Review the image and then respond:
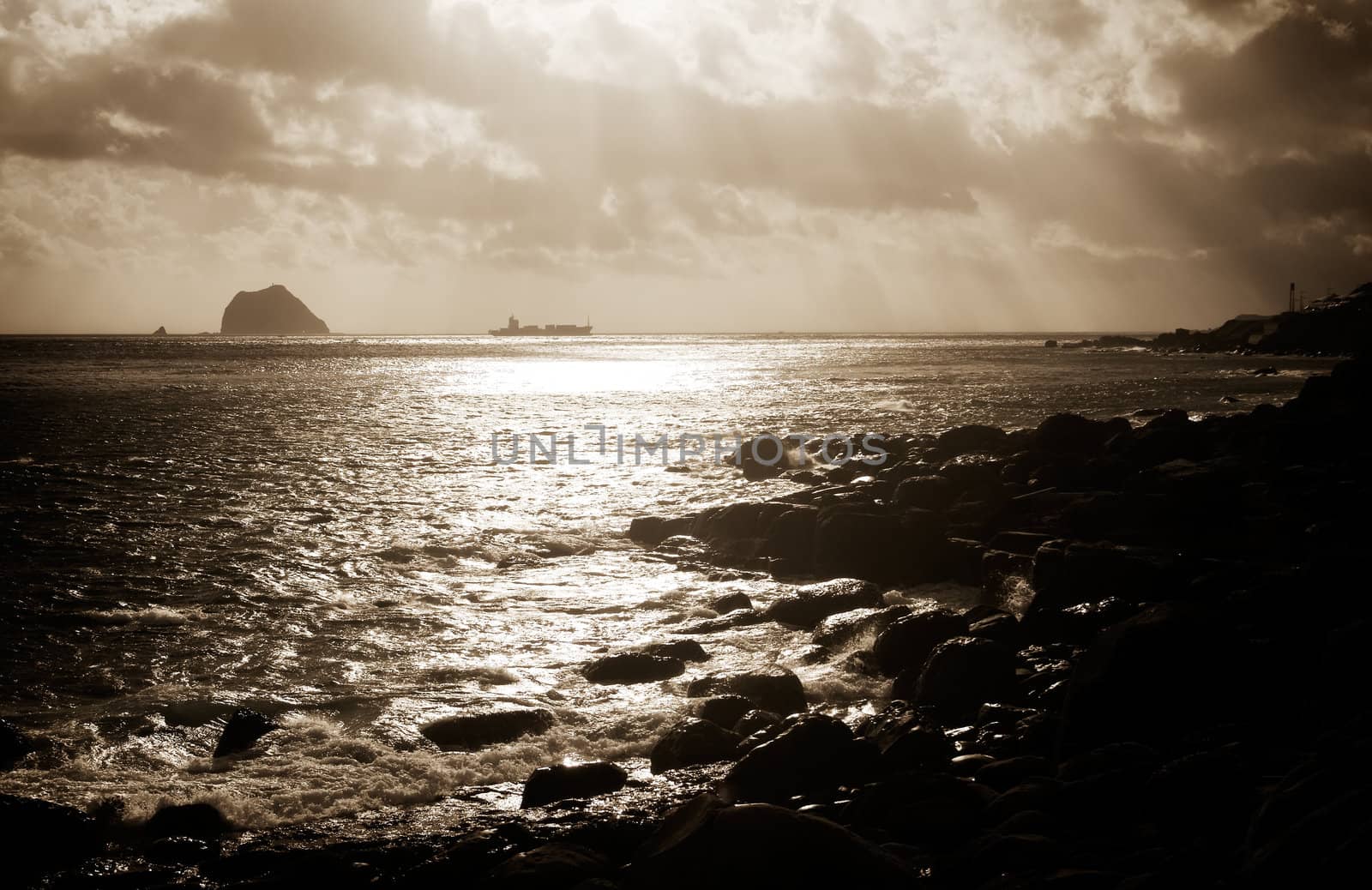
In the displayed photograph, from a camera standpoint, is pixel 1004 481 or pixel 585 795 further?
pixel 1004 481

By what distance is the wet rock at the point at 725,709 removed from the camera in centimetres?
910

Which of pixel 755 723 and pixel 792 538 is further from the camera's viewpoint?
pixel 792 538

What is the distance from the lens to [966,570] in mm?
15266

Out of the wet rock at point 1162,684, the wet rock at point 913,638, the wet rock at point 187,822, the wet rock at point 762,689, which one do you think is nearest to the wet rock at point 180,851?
the wet rock at point 187,822

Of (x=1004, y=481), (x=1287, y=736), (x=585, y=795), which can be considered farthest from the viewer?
(x=1004, y=481)

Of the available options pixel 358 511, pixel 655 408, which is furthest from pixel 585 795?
pixel 655 408

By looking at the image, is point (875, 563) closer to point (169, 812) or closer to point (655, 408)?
point (169, 812)

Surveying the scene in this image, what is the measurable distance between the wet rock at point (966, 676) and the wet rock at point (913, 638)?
2.68ft

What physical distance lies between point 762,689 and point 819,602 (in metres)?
3.61

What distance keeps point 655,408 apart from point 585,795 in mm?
44043

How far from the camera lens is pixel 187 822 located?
7309 mm

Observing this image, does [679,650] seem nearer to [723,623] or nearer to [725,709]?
[723,623]


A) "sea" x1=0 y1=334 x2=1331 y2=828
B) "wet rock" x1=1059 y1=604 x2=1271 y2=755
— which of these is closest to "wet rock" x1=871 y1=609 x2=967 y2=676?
"sea" x1=0 y1=334 x2=1331 y2=828

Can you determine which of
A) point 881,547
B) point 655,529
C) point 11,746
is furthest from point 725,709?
point 655,529
